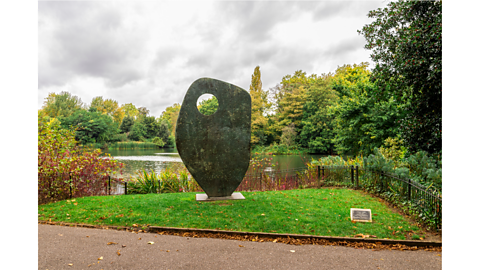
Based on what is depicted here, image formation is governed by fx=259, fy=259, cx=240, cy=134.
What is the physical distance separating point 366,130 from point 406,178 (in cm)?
935

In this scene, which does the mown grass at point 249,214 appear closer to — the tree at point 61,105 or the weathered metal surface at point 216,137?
the weathered metal surface at point 216,137

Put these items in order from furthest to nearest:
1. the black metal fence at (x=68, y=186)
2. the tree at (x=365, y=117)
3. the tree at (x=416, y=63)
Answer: the tree at (x=365, y=117) → the black metal fence at (x=68, y=186) → the tree at (x=416, y=63)

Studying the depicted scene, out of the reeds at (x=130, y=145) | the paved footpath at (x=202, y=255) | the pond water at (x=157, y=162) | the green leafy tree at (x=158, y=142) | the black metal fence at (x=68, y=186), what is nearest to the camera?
the paved footpath at (x=202, y=255)

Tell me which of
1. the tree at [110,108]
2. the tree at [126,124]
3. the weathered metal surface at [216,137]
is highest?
the tree at [110,108]

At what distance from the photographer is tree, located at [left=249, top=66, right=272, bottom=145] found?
28781 millimetres

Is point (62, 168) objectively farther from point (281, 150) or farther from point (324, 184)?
point (281, 150)

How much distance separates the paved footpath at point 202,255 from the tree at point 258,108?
2425 centimetres

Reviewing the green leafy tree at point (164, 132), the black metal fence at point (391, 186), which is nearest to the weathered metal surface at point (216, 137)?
the black metal fence at point (391, 186)

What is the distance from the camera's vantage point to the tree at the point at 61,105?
1415 inches

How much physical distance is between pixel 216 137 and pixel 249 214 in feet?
6.60

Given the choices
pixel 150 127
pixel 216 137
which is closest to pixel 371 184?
pixel 216 137

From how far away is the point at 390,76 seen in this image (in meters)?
7.30

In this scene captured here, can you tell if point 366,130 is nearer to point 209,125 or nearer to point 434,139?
point 434,139

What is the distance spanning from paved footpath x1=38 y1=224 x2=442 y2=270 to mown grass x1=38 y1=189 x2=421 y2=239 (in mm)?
601
